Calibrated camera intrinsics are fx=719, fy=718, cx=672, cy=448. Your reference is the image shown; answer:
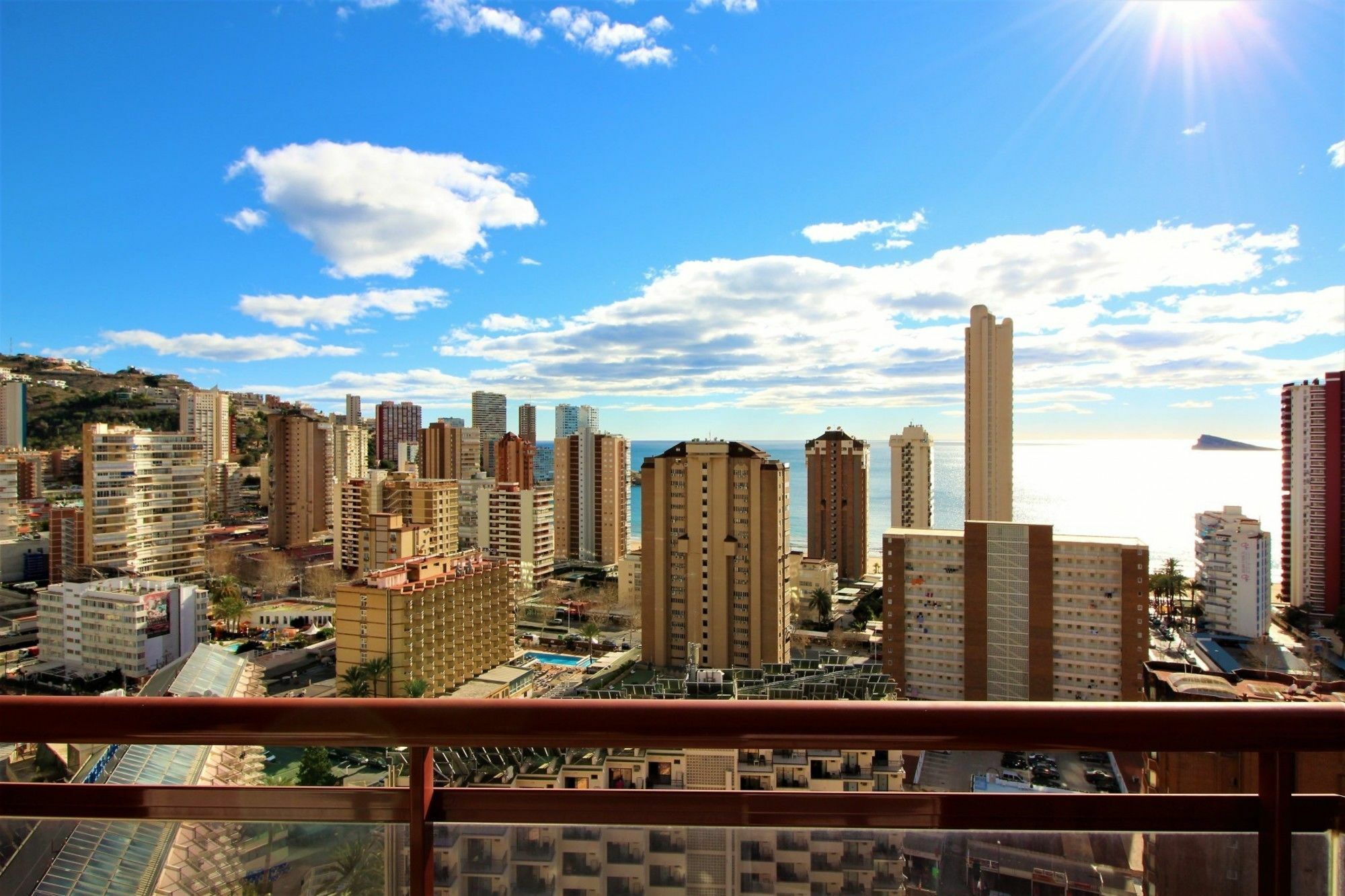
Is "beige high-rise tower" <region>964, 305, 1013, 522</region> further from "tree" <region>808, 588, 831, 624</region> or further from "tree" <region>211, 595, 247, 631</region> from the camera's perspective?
"tree" <region>211, 595, 247, 631</region>

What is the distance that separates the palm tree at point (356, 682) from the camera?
7094 millimetres

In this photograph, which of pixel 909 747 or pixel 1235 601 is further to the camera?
Answer: pixel 1235 601

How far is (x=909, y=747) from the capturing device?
17.4 inches

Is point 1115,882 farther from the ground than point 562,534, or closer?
farther from the ground

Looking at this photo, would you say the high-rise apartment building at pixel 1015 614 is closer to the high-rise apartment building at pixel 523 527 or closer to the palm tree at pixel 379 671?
the palm tree at pixel 379 671

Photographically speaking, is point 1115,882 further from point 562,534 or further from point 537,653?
point 562,534

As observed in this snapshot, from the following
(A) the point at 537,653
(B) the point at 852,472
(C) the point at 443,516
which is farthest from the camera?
(B) the point at 852,472

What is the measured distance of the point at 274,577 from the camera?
45.9ft

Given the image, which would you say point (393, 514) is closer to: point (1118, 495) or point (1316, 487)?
point (1316, 487)

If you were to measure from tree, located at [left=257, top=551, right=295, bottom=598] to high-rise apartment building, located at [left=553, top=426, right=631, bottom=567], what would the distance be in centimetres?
Answer: 604

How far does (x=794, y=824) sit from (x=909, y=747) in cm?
12

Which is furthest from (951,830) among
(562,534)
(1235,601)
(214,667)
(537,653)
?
(562,534)

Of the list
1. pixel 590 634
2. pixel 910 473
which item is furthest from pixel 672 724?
pixel 910 473

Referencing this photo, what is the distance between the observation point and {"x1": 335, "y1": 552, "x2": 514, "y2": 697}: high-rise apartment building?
7.50 metres
